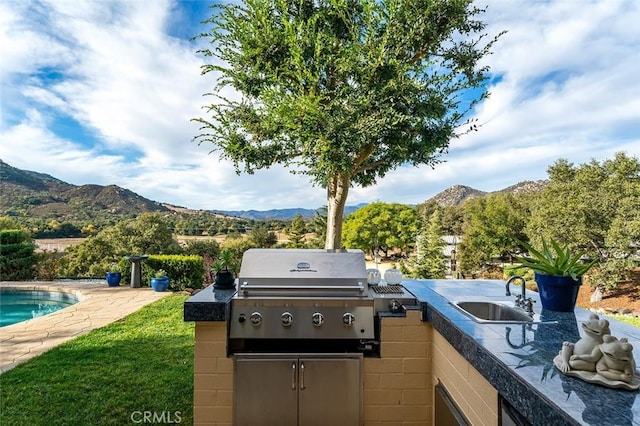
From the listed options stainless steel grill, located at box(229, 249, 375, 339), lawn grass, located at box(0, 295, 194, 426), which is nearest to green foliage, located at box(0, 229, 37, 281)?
lawn grass, located at box(0, 295, 194, 426)

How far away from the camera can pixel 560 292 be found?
164 centimetres

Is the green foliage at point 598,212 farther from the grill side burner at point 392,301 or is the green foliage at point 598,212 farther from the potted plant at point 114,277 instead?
the potted plant at point 114,277

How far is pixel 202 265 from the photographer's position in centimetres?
746

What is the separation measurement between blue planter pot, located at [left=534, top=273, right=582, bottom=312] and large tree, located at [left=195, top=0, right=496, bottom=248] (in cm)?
302

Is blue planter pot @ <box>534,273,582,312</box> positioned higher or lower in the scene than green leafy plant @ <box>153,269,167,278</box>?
higher

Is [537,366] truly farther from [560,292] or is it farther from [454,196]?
[454,196]

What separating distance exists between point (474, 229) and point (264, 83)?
11.0 metres

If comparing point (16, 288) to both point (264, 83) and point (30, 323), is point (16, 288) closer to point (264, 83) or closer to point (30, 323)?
point (30, 323)

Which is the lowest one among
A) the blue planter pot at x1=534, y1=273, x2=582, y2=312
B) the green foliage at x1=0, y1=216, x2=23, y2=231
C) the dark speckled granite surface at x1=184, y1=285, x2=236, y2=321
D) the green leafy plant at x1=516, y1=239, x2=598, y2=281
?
the dark speckled granite surface at x1=184, y1=285, x2=236, y2=321

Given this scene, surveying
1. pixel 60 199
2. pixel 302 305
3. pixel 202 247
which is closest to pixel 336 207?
pixel 302 305

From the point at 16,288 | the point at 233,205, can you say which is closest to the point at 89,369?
the point at 233,205

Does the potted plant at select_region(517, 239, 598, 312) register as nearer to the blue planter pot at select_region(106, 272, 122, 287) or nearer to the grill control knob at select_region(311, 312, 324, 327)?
the grill control knob at select_region(311, 312, 324, 327)

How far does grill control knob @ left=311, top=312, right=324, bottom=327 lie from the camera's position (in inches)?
76.0

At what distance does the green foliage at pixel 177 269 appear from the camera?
285 inches
